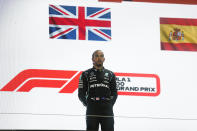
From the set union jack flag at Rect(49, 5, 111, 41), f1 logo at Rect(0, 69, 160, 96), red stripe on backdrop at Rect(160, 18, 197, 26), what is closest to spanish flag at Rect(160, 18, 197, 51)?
red stripe on backdrop at Rect(160, 18, 197, 26)

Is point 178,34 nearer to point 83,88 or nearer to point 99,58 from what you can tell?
point 99,58

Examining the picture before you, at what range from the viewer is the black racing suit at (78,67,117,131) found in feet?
9.86

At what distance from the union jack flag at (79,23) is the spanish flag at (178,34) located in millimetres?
807

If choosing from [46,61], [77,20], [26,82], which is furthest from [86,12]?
[26,82]

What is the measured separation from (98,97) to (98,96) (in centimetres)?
1

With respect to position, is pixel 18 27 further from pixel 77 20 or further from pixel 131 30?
pixel 131 30

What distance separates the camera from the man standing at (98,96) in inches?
118

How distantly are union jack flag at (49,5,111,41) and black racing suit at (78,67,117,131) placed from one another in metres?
1.30

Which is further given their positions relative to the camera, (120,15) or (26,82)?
(120,15)

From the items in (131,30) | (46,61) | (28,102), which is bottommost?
(28,102)

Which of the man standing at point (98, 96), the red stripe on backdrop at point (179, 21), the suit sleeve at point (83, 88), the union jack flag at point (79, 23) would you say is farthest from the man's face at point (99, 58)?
the red stripe on backdrop at point (179, 21)

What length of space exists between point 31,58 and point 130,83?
4.49 feet

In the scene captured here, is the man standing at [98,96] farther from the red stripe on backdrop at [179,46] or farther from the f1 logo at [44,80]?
the red stripe on backdrop at [179,46]

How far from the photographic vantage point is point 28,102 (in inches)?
162
